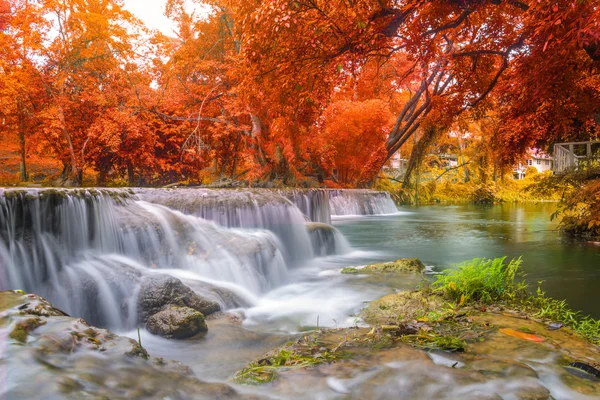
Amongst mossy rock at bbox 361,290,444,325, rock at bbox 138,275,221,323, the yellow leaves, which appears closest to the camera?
the yellow leaves

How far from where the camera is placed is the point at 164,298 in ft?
14.9

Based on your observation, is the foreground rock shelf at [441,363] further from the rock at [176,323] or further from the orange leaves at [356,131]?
the orange leaves at [356,131]

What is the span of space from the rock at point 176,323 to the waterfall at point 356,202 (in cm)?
1639

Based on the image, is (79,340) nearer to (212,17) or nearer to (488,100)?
(488,100)

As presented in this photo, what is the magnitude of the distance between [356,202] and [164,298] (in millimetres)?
17821

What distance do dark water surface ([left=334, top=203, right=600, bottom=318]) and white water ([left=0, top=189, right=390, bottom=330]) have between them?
3.02 m

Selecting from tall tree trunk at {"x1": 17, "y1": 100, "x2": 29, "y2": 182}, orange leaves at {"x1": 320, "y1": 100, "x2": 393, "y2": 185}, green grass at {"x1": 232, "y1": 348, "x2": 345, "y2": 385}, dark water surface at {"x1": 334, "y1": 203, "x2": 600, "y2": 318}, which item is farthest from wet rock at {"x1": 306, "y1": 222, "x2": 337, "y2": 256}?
tall tree trunk at {"x1": 17, "y1": 100, "x2": 29, "y2": 182}

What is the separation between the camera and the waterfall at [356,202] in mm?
20828

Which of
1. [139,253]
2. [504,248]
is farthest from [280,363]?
[504,248]

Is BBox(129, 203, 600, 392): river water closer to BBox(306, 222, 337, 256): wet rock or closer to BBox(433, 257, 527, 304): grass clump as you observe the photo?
BBox(306, 222, 337, 256): wet rock

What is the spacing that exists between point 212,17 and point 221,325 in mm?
20152

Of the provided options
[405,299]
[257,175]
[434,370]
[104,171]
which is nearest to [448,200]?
[257,175]

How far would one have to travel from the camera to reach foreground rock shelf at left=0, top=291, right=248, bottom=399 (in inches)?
64.8

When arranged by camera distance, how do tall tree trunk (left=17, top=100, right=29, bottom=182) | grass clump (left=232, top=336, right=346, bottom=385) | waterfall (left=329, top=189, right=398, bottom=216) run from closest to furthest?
grass clump (left=232, top=336, right=346, bottom=385), tall tree trunk (left=17, top=100, right=29, bottom=182), waterfall (left=329, top=189, right=398, bottom=216)
